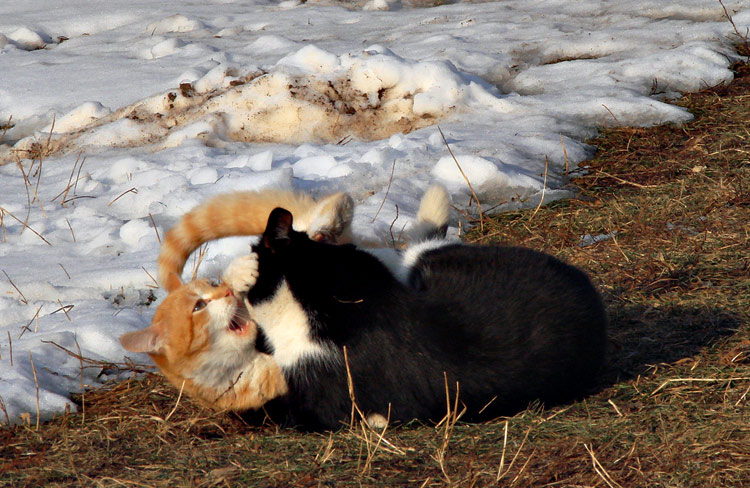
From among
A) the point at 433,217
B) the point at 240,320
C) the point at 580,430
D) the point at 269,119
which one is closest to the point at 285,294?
the point at 240,320

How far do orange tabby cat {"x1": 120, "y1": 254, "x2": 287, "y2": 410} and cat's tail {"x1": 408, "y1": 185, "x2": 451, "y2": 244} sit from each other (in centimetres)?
107

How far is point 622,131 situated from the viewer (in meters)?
5.14

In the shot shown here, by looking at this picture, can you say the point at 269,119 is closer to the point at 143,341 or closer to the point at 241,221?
the point at 241,221

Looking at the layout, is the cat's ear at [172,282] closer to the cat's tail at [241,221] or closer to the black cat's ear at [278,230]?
the cat's tail at [241,221]

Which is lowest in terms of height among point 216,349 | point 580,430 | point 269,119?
point 580,430

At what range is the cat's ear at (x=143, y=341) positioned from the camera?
2.59 meters

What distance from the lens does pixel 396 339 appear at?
7.93ft

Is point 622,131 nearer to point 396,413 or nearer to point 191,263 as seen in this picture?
point 191,263

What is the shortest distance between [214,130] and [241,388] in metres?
3.24

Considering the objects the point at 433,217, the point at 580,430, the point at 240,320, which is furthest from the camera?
the point at 433,217

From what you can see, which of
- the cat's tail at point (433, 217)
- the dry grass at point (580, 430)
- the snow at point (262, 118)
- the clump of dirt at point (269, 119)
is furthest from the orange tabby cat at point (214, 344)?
the clump of dirt at point (269, 119)

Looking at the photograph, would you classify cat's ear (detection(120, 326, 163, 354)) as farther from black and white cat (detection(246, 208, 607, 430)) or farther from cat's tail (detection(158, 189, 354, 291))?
black and white cat (detection(246, 208, 607, 430))

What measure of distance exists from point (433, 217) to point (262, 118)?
2.49 meters

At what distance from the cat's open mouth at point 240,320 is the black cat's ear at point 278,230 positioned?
28 cm
